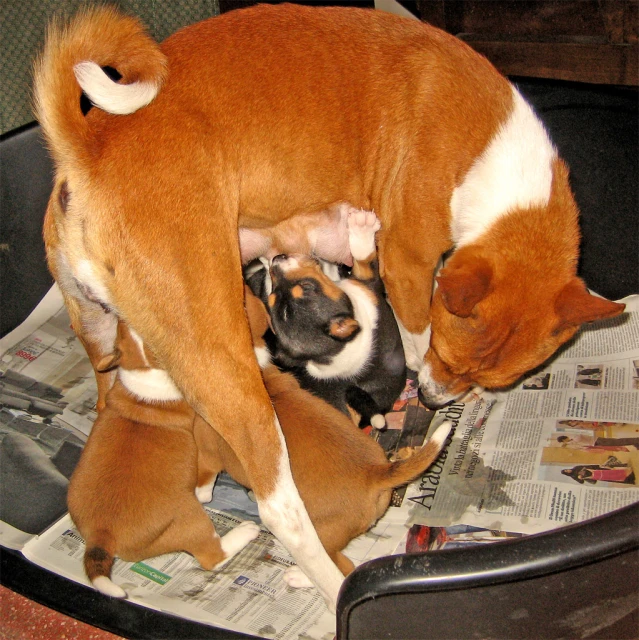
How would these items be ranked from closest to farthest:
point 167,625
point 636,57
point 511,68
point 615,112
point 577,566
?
point 577,566 < point 167,625 < point 615,112 < point 636,57 < point 511,68

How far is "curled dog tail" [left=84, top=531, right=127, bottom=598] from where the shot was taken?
208 centimetres

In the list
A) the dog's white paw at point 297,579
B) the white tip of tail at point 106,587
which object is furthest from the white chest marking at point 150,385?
the dog's white paw at point 297,579

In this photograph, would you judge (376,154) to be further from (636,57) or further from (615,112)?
(636,57)

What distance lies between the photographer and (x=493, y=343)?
7.05 ft

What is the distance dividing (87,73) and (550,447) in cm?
199

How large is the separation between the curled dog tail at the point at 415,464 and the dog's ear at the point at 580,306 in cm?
49

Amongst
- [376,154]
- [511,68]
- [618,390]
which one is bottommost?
[618,390]

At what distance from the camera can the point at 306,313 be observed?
2.59m

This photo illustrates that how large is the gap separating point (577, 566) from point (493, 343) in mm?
787

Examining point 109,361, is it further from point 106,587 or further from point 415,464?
point 415,464

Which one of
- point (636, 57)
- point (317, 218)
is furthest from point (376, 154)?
point (636, 57)

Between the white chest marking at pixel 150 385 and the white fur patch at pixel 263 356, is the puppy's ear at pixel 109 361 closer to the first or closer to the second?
the white chest marking at pixel 150 385

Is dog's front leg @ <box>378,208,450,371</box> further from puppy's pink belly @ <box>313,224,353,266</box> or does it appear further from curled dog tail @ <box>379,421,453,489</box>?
curled dog tail @ <box>379,421,453,489</box>

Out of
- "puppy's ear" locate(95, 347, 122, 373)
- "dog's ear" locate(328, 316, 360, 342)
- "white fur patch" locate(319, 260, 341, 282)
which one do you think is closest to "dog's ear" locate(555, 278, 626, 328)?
"dog's ear" locate(328, 316, 360, 342)
